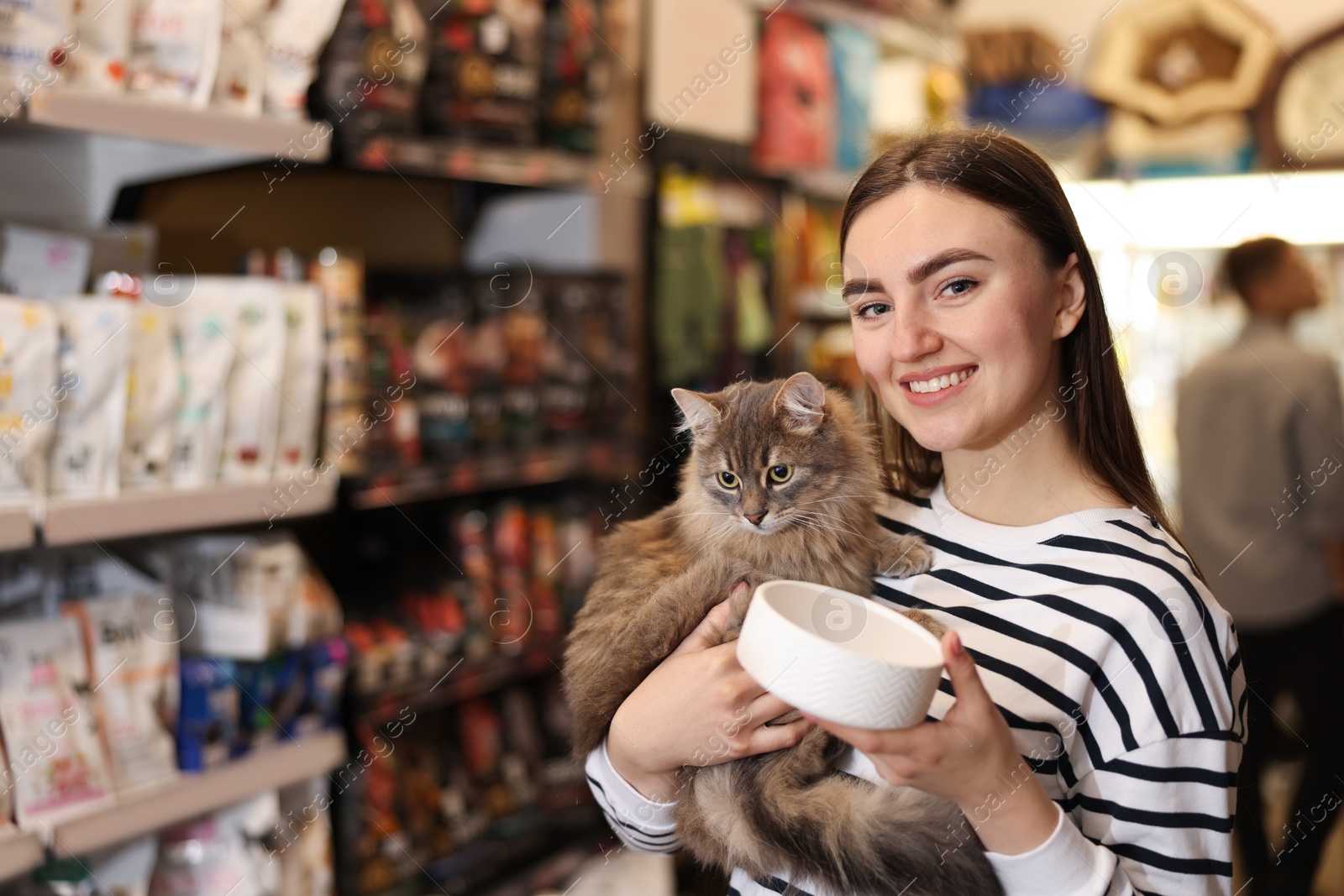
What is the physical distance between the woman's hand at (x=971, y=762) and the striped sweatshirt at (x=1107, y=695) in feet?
0.09

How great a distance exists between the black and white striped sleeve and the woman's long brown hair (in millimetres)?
763

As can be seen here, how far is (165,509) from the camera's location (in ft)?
6.44

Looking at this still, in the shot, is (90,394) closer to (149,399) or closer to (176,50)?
(149,399)

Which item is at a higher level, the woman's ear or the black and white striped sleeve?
the woman's ear

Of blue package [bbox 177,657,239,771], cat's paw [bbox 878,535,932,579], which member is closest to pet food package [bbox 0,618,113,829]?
blue package [bbox 177,657,239,771]

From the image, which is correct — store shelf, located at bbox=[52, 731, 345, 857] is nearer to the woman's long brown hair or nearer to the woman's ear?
the woman's long brown hair

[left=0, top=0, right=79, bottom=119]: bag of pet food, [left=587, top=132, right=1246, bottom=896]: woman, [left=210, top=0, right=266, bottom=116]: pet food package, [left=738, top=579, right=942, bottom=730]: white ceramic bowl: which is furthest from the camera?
[left=210, top=0, right=266, bottom=116]: pet food package

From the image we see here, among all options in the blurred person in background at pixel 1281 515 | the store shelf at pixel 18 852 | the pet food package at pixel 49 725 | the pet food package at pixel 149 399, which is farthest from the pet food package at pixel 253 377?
the blurred person in background at pixel 1281 515

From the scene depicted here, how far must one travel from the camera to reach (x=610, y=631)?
133 centimetres

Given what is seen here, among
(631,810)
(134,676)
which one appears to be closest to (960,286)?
(631,810)

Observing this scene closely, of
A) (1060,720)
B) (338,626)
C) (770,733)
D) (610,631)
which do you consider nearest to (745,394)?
(610,631)

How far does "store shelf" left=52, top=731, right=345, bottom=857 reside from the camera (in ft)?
6.16

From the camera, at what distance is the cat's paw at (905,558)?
1.32m

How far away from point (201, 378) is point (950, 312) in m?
1.63
